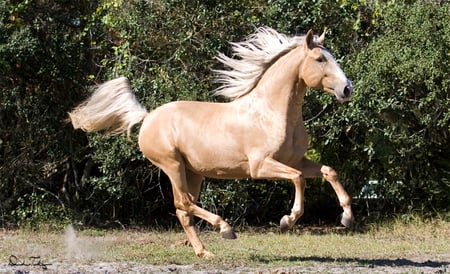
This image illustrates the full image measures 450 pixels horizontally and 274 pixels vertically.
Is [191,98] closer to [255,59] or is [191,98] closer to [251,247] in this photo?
[251,247]

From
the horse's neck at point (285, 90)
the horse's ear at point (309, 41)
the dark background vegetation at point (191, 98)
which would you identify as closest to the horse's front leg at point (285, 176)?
the horse's neck at point (285, 90)

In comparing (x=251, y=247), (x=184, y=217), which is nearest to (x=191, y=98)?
(x=251, y=247)

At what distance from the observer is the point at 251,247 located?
10.6m

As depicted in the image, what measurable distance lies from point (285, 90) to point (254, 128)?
1.57ft

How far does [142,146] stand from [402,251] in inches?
130

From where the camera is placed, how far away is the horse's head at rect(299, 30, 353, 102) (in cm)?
798

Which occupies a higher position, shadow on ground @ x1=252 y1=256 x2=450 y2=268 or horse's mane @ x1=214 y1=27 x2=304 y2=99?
horse's mane @ x1=214 y1=27 x2=304 y2=99

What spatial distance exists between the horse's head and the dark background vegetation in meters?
4.16

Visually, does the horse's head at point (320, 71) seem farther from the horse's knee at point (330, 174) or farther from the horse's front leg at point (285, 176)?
the horse's front leg at point (285, 176)

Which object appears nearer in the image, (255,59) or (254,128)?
(254,128)

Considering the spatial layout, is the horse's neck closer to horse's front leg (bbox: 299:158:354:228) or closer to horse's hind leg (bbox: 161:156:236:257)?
horse's front leg (bbox: 299:158:354:228)

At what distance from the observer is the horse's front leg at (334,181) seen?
7.60m

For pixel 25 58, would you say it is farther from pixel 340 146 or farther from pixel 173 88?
pixel 340 146

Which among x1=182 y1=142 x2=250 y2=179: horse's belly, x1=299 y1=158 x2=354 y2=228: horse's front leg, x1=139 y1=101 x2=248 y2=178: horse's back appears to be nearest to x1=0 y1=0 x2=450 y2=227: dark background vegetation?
x1=139 y1=101 x2=248 y2=178: horse's back
